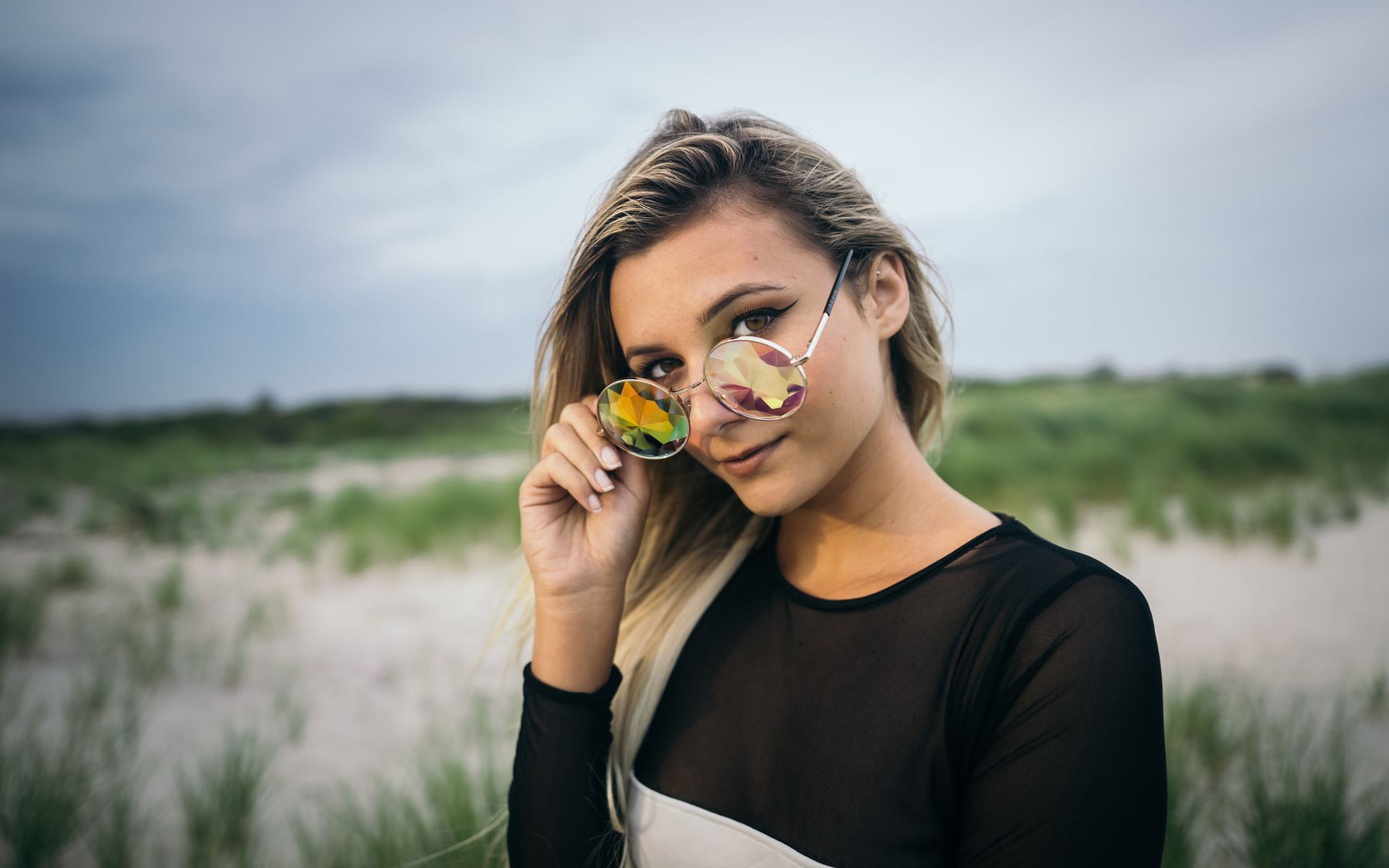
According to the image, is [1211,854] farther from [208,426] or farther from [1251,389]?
[208,426]

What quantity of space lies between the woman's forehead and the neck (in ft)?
1.70

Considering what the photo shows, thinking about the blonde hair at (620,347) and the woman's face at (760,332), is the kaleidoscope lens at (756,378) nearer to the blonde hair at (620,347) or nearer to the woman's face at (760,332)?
the woman's face at (760,332)

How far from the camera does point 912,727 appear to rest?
1.38 metres

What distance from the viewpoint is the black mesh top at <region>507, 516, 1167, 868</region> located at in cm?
116

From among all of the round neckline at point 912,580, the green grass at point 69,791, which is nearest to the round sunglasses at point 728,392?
the round neckline at point 912,580

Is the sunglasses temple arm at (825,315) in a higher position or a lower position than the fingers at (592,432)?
higher

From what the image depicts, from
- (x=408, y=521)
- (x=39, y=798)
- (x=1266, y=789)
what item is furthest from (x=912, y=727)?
(x=408, y=521)

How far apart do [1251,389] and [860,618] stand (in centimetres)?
2079

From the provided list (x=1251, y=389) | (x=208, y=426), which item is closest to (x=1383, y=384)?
(x=1251, y=389)

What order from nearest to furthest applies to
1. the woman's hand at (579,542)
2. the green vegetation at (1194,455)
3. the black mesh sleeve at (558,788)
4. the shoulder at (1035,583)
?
the shoulder at (1035,583) < the black mesh sleeve at (558,788) < the woman's hand at (579,542) < the green vegetation at (1194,455)

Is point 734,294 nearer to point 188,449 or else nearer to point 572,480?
point 572,480

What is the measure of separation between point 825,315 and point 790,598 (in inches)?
30.1

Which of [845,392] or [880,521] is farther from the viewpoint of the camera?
[880,521]

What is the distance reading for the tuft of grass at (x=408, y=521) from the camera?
9.38 metres
